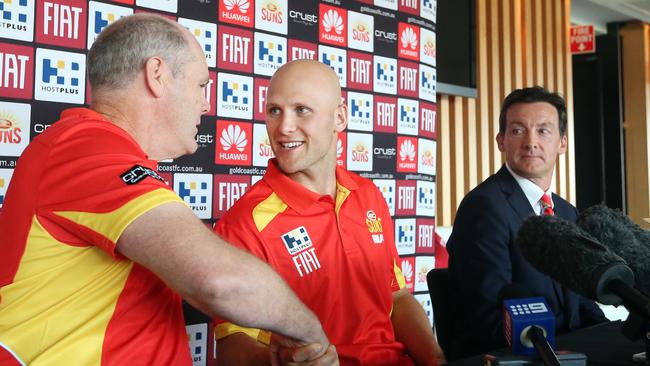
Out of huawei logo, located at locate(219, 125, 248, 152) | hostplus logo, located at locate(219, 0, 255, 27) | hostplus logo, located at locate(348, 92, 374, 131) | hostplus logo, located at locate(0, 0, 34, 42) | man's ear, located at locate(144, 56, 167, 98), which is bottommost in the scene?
man's ear, located at locate(144, 56, 167, 98)

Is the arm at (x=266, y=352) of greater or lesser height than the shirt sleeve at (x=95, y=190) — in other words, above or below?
below

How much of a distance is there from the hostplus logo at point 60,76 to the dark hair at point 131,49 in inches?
42.6

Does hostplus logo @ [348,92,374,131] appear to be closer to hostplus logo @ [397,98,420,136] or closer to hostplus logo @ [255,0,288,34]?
hostplus logo @ [397,98,420,136]

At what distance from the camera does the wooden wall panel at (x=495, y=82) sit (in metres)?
4.64

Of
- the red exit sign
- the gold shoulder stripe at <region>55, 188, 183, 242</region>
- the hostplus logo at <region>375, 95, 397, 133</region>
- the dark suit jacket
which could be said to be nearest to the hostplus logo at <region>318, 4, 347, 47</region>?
the hostplus logo at <region>375, 95, 397, 133</region>

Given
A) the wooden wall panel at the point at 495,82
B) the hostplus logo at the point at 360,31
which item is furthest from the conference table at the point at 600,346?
the wooden wall panel at the point at 495,82

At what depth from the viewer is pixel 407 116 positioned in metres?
3.52

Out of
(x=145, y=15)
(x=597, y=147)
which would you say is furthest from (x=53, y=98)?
(x=597, y=147)

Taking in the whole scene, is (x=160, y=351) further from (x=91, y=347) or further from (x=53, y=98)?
(x=53, y=98)

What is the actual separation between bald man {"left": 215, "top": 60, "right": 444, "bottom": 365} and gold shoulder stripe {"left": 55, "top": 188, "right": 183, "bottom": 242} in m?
0.62

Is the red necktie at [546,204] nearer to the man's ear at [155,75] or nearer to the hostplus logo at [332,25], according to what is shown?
the hostplus logo at [332,25]

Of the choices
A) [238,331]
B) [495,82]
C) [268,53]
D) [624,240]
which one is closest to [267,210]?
[238,331]

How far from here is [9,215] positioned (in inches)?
45.8

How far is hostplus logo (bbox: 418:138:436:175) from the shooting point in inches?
Answer: 142
